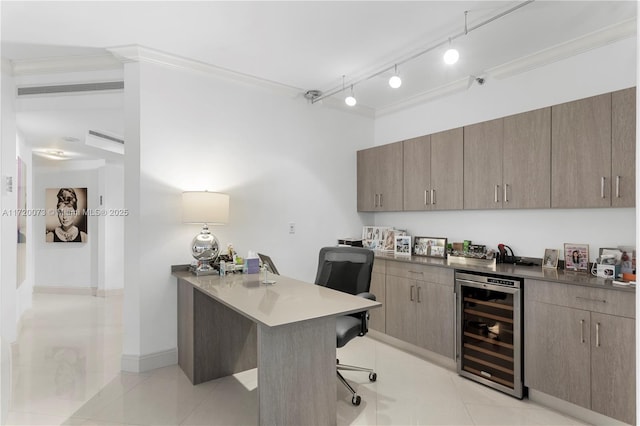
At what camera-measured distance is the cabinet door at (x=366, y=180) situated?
4.35 meters

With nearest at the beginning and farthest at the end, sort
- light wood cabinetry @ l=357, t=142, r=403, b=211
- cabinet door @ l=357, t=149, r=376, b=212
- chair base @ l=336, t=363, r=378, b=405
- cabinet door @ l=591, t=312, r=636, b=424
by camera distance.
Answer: cabinet door @ l=591, t=312, r=636, b=424 → chair base @ l=336, t=363, r=378, b=405 → light wood cabinetry @ l=357, t=142, r=403, b=211 → cabinet door @ l=357, t=149, r=376, b=212

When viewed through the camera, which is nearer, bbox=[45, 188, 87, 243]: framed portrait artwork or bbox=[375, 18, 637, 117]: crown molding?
bbox=[375, 18, 637, 117]: crown molding

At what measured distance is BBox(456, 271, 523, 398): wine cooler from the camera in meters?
2.64

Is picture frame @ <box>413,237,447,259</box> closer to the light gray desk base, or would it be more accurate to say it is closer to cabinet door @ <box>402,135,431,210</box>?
cabinet door @ <box>402,135,431,210</box>

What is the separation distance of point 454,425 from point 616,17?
3.09 meters

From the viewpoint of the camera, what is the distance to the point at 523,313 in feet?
8.57

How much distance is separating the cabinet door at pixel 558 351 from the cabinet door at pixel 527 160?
0.90m

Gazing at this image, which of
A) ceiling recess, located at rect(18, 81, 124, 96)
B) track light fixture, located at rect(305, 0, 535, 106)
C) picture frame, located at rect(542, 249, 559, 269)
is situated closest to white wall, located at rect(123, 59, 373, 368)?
track light fixture, located at rect(305, 0, 535, 106)

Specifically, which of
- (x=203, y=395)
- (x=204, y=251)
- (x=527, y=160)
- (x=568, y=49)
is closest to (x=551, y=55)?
(x=568, y=49)

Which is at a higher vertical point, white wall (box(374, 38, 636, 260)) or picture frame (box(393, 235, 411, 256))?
white wall (box(374, 38, 636, 260))

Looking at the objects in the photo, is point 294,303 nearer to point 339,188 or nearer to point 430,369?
point 430,369

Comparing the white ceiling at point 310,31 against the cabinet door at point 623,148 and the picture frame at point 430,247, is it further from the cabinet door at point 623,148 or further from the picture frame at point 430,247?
the picture frame at point 430,247

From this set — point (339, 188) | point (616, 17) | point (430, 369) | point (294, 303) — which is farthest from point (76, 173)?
point (616, 17)

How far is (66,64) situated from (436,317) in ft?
13.6
